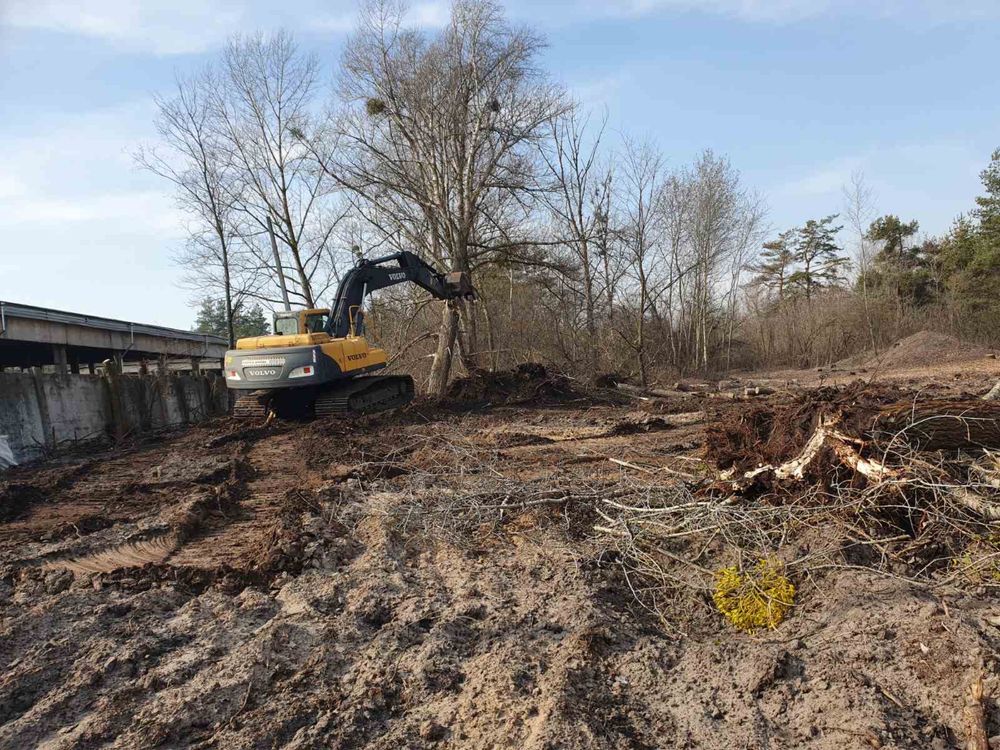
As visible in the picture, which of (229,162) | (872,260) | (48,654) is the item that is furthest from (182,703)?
(872,260)

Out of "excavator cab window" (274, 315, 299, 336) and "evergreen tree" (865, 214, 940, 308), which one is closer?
"excavator cab window" (274, 315, 299, 336)

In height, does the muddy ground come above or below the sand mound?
above

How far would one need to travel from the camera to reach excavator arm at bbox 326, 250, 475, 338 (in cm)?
1401

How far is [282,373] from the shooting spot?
1255 centimetres

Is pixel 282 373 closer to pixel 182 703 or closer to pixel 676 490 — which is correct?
pixel 676 490

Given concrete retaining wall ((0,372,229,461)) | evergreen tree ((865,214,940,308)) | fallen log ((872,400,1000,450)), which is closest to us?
fallen log ((872,400,1000,450))

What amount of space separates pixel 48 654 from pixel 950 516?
5.03 metres

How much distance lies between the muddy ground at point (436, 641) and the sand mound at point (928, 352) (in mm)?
20605

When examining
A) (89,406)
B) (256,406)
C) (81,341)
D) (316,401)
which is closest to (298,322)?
(316,401)

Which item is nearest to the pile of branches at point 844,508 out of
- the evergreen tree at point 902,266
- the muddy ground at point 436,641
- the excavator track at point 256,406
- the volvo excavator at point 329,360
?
the muddy ground at point 436,641

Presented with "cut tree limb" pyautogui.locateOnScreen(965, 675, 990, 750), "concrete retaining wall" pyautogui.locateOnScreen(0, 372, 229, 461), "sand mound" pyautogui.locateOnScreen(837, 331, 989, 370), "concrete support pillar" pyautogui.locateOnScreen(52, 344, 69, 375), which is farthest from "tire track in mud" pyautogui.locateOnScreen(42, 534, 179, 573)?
"sand mound" pyautogui.locateOnScreen(837, 331, 989, 370)

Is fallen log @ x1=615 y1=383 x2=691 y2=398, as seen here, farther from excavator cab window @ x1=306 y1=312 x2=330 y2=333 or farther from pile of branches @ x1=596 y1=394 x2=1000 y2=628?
pile of branches @ x1=596 y1=394 x2=1000 y2=628

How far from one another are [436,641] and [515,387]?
40.6 feet

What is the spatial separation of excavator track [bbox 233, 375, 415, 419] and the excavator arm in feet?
3.49
